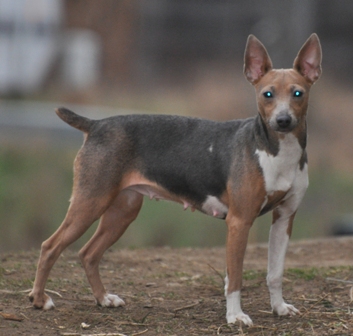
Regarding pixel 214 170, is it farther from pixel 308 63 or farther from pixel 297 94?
pixel 308 63

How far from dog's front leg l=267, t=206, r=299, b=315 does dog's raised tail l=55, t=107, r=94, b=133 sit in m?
1.91

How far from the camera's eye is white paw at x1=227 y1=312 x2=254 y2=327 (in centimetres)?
731

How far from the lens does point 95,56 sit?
2567 centimetres

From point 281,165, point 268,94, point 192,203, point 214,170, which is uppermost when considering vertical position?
point 268,94

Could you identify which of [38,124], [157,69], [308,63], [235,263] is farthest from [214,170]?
[157,69]

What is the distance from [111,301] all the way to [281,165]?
2.09m

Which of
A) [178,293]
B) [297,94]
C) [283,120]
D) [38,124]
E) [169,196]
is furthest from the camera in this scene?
[38,124]

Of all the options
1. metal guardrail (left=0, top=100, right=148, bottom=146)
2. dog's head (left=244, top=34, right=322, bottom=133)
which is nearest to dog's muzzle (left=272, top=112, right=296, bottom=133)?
dog's head (left=244, top=34, right=322, bottom=133)

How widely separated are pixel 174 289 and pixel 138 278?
22.5 inches

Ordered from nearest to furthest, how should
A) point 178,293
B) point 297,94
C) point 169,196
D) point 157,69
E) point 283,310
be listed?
point 297,94 → point 283,310 → point 169,196 → point 178,293 → point 157,69

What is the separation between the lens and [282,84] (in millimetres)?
7230

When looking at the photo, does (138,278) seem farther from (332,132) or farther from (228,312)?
(332,132)

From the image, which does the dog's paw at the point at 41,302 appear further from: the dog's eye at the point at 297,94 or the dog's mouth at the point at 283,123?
the dog's eye at the point at 297,94

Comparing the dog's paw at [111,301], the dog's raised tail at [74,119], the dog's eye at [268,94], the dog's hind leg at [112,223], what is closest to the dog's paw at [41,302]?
the dog's paw at [111,301]
